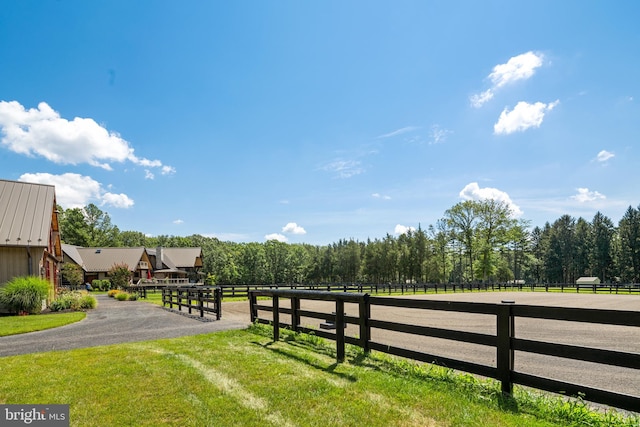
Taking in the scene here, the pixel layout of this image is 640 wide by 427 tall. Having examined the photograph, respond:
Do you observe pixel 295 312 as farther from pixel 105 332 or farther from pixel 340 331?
pixel 105 332

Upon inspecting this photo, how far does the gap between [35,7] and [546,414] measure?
17.2m

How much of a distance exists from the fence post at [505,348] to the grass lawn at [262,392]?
8.6 inches

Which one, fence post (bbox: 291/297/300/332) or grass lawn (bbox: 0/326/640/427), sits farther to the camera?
fence post (bbox: 291/297/300/332)

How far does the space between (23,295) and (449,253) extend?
67095mm

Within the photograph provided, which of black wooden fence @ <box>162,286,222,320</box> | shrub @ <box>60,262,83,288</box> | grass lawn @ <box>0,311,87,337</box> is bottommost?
shrub @ <box>60,262,83,288</box>

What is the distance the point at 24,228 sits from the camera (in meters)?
18.7

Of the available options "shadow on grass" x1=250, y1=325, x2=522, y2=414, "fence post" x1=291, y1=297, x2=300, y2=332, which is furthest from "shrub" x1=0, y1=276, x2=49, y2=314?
"fence post" x1=291, y1=297, x2=300, y2=332

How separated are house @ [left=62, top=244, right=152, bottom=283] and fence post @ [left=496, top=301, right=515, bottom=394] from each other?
50.1 meters

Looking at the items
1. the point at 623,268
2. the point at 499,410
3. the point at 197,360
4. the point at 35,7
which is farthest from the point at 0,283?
the point at 623,268

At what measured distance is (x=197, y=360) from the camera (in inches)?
256

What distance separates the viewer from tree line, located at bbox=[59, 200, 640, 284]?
55.3m

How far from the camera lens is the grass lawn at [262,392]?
156 inches

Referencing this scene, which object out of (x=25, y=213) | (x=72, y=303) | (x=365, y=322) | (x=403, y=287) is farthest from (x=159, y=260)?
(x=365, y=322)

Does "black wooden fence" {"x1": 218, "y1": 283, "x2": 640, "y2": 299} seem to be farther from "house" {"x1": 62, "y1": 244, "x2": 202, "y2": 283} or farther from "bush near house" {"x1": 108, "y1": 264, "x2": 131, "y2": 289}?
"house" {"x1": 62, "y1": 244, "x2": 202, "y2": 283}
